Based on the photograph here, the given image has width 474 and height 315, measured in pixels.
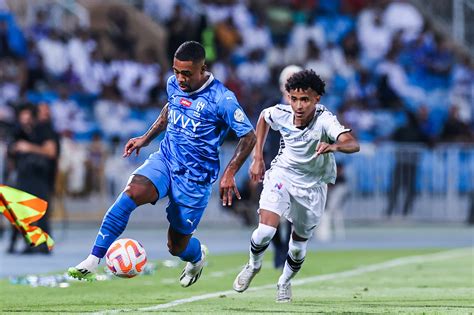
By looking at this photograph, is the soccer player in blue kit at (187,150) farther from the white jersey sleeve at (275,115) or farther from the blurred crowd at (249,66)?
the blurred crowd at (249,66)

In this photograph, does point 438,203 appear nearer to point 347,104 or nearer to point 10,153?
point 347,104

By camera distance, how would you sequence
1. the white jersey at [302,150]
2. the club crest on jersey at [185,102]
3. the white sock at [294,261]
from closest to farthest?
the club crest on jersey at [185,102]
the white jersey at [302,150]
the white sock at [294,261]

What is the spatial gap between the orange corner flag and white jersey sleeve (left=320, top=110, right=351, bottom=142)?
2.82 meters

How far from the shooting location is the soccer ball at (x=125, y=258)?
438 inches

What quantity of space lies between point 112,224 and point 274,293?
9.75ft

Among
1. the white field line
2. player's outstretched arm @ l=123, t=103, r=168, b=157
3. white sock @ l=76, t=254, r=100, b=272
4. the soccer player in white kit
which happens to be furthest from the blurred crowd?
white sock @ l=76, t=254, r=100, b=272

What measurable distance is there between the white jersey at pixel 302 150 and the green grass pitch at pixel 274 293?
121 centimetres

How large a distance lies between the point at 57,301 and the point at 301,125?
296 cm

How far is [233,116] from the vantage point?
443 inches

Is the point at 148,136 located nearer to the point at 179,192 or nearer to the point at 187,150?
the point at 187,150

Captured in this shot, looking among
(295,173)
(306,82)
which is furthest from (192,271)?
(306,82)

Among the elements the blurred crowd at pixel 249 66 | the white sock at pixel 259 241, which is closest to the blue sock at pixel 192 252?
the white sock at pixel 259 241

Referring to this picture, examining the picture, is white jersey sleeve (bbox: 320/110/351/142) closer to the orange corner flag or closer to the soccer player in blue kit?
the soccer player in blue kit

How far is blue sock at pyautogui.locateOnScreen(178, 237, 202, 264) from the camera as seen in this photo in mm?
12250
